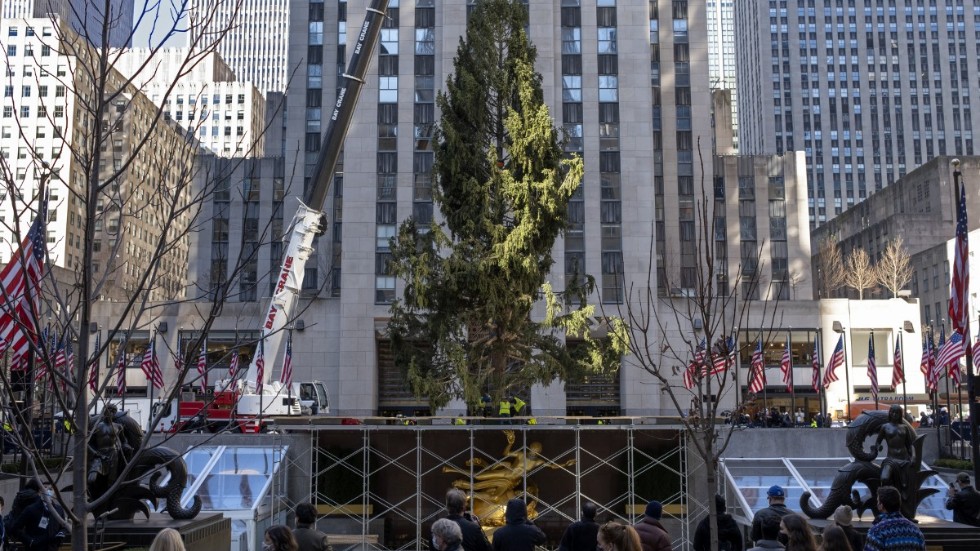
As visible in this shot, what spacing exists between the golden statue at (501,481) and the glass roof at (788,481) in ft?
14.6

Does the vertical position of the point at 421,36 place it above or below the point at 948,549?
above

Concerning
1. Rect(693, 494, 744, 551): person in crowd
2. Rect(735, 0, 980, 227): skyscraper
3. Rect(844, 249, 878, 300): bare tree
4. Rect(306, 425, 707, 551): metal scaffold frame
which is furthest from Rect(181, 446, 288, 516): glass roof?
Rect(735, 0, 980, 227): skyscraper

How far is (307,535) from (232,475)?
16.1 meters

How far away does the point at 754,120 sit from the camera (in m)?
142

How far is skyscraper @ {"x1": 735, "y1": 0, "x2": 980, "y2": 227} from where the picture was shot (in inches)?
5153

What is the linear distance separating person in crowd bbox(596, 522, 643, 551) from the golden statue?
1747 centimetres

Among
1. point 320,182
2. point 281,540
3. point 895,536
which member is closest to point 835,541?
point 895,536

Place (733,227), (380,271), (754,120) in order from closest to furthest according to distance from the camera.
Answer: (380,271) → (733,227) → (754,120)

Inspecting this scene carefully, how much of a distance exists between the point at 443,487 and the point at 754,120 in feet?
408

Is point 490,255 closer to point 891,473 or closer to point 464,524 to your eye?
point 891,473

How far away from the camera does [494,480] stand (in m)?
26.8

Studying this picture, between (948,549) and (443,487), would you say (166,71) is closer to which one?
(443,487)

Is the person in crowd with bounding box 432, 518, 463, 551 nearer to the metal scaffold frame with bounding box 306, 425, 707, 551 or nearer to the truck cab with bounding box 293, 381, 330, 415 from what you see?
the metal scaffold frame with bounding box 306, 425, 707, 551

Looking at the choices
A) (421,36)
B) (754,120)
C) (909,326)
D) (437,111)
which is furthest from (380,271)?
(754,120)
